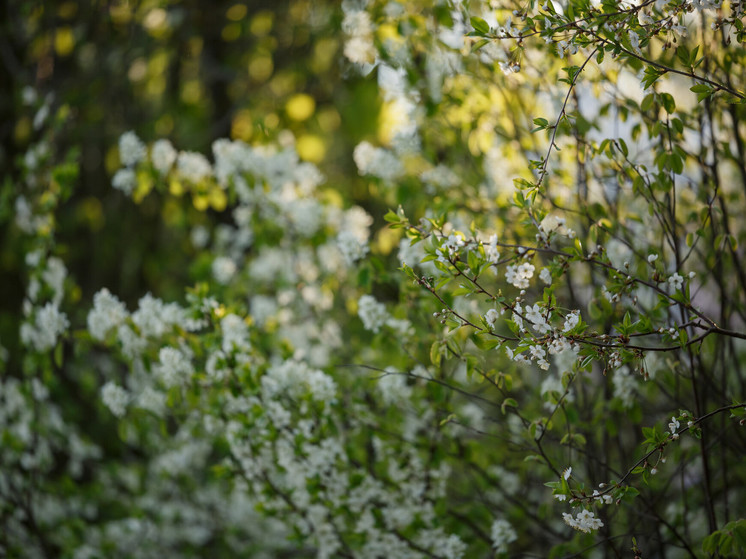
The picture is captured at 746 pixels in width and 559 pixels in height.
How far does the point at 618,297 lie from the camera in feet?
4.83

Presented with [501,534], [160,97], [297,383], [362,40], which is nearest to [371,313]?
[297,383]

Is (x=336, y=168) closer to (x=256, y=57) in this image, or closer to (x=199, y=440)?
(x=256, y=57)

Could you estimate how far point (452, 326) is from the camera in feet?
4.98

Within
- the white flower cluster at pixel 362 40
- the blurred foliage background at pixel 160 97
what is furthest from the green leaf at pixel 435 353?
the blurred foliage background at pixel 160 97

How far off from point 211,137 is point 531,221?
11.7 ft

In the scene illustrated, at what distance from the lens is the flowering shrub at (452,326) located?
5.18 feet

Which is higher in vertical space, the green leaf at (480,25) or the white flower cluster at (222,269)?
the white flower cluster at (222,269)

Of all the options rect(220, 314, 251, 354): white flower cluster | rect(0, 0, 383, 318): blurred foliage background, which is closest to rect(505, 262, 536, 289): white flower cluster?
rect(220, 314, 251, 354): white flower cluster

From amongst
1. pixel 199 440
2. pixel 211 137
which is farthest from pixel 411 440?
pixel 211 137

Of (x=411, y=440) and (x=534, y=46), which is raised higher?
(x=534, y=46)

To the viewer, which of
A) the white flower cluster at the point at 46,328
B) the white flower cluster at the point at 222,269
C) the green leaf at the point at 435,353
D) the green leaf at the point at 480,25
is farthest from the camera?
the white flower cluster at the point at 222,269

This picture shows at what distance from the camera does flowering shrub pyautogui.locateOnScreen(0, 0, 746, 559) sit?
62.1 inches

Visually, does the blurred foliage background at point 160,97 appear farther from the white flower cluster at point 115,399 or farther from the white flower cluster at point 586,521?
the white flower cluster at point 586,521

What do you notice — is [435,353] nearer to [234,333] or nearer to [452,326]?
[452,326]
